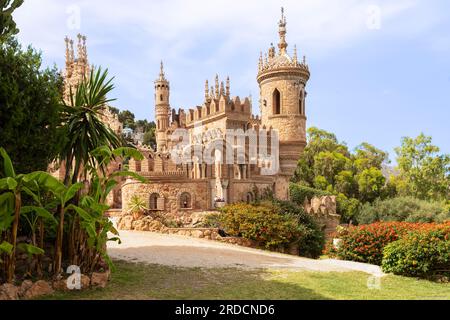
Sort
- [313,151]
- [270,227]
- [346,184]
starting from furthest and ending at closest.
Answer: [313,151] < [346,184] < [270,227]

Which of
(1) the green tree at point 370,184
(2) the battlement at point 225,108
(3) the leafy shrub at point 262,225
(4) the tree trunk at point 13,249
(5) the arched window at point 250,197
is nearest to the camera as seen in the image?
(4) the tree trunk at point 13,249

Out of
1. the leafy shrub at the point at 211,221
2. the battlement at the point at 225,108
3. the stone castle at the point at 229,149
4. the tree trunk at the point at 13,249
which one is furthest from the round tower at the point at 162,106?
the tree trunk at the point at 13,249

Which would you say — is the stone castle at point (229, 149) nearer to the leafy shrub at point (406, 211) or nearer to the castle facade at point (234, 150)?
the castle facade at point (234, 150)

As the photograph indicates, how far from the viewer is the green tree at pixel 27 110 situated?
10.8 metres

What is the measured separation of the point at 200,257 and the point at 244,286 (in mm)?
4447

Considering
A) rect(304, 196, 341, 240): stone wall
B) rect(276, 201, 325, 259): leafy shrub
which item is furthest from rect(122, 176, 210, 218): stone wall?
rect(304, 196, 341, 240): stone wall

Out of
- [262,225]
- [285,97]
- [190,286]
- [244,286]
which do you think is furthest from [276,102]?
[190,286]

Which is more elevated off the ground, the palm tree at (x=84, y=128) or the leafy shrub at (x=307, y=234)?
the palm tree at (x=84, y=128)

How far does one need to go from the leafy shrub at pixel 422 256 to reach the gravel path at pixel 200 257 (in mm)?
717

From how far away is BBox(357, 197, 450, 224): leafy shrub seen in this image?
1511 inches

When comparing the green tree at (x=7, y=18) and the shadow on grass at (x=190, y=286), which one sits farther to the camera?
the green tree at (x=7, y=18)

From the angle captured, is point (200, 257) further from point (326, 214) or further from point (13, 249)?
point (326, 214)

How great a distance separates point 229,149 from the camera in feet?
86.4
